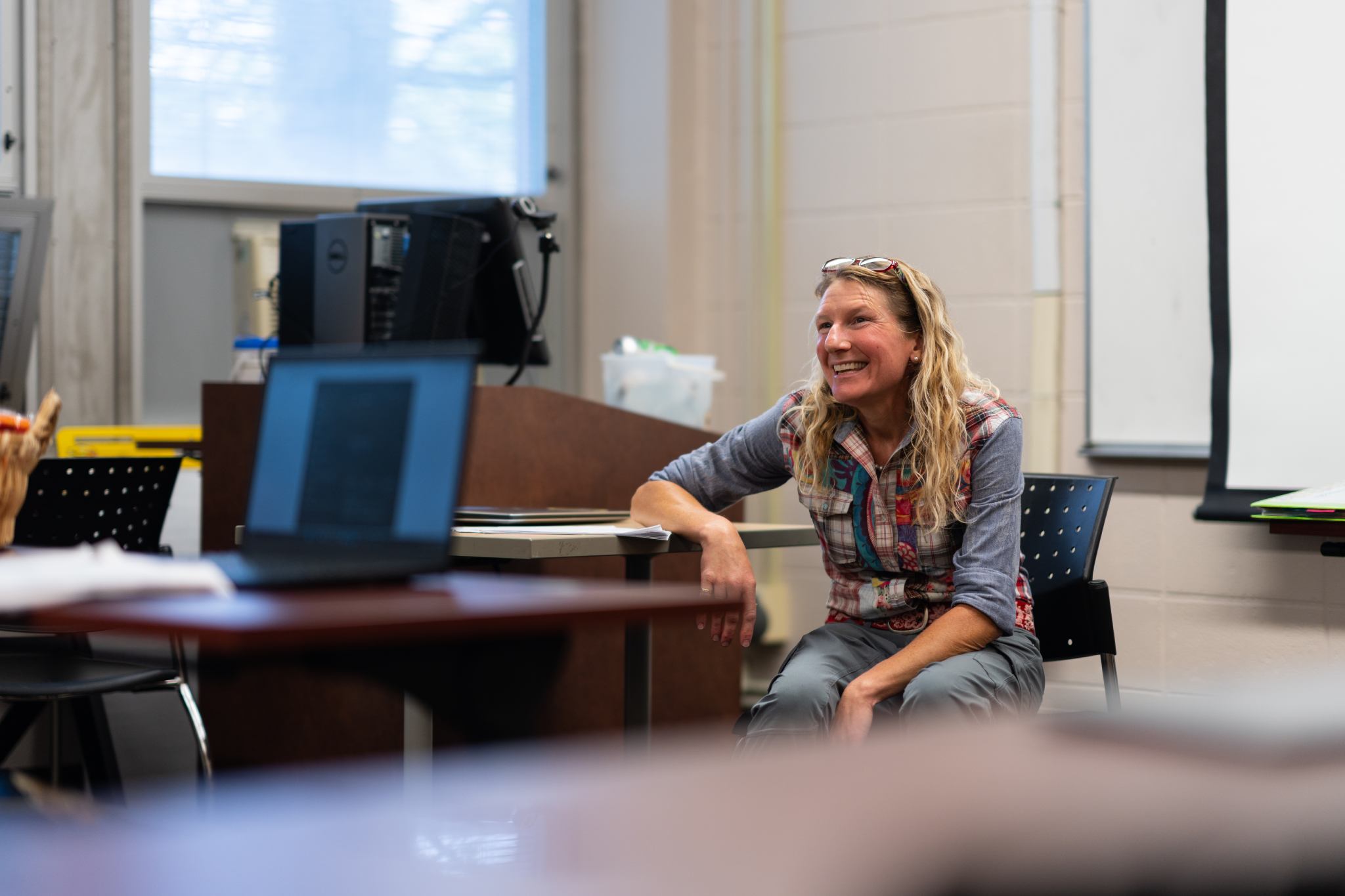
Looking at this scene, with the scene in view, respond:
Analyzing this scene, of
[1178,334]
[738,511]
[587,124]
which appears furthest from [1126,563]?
[587,124]

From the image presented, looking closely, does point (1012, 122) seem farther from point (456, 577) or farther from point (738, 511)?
point (456, 577)

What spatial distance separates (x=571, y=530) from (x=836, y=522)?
15.3 inches

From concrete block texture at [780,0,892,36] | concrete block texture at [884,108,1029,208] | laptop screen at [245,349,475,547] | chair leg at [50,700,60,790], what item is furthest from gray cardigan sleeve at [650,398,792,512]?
concrete block texture at [780,0,892,36]

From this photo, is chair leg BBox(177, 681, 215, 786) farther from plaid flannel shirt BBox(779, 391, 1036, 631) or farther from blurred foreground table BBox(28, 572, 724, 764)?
blurred foreground table BBox(28, 572, 724, 764)

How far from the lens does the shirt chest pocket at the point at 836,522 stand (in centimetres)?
208

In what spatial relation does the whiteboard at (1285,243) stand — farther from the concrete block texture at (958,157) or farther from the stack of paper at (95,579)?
the stack of paper at (95,579)

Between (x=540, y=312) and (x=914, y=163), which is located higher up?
(x=914, y=163)

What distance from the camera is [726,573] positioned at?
2.08 meters

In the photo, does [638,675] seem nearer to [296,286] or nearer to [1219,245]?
[296,286]

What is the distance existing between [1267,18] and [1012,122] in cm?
64

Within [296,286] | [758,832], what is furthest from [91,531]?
[758,832]

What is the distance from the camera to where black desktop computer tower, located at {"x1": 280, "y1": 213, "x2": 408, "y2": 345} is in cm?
295

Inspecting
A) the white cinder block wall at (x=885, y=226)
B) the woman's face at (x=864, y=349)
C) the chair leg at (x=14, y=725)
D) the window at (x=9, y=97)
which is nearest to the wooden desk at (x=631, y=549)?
the woman's face at (x=864, y=349)

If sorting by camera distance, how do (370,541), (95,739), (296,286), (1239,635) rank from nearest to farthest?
(370,541) < (95,739) < (296,286) < (1239,635)
